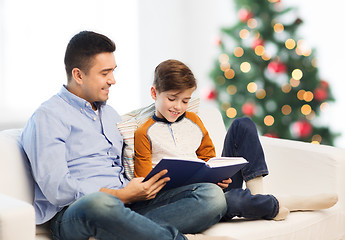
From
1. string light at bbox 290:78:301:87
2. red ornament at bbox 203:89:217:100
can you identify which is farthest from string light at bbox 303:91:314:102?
red ornament at bbox 203:89:217:100

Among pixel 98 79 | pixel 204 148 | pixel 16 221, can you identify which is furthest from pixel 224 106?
pixel 16 221

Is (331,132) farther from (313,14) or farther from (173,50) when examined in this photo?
(173,50)

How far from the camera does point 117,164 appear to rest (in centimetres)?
204

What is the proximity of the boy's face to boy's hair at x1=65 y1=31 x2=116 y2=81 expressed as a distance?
0.92 ft

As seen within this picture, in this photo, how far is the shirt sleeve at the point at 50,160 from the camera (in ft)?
5.60

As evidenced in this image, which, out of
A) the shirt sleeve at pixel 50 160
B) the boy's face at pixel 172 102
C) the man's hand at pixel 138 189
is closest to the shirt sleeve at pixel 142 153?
the boy's face at pixel 172 102

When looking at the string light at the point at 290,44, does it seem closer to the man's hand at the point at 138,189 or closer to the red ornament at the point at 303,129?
the red ornament at the point at 303,129

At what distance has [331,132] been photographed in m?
3.80

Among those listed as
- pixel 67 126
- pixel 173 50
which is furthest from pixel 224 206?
pixel 173 50

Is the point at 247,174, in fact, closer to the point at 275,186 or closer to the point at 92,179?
the point at 275,186

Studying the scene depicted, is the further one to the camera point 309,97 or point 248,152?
point 309,97

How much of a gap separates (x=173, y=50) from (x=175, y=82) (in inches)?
116

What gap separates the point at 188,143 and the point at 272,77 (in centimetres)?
193

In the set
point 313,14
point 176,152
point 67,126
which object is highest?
point 313,14
